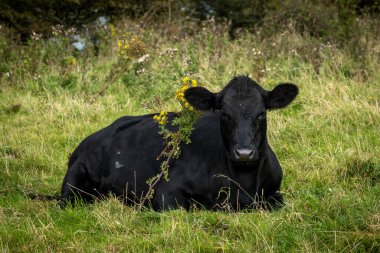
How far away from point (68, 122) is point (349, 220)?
17.7 ft

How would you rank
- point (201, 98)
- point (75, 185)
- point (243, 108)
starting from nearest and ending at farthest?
1. point (243, 108)
2. point (201, 98)
3. point (75, 185)

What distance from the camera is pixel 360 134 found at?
7723mm

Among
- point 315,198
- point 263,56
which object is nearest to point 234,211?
point 315,198

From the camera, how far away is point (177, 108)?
914 cm

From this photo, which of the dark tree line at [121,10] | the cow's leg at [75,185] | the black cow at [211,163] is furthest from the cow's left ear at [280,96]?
the dark tree line at [121,10]

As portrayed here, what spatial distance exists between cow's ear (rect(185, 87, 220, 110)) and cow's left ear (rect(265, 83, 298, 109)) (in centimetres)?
49

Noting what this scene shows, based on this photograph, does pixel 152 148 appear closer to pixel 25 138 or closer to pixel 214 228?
pixel 214 228

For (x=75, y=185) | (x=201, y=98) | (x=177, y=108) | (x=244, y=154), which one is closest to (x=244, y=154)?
(x=244, y=154)

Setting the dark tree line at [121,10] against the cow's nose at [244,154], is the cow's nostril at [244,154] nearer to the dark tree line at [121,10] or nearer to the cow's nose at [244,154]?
the cow's nose at [244,154]

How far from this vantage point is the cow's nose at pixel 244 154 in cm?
510

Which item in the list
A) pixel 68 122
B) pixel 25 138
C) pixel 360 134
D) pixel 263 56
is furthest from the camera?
pixel 263 56

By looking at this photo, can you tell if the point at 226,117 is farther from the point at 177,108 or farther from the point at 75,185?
the point at 177,108

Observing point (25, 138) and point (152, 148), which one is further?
point (25, 138)

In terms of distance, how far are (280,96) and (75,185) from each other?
2.27 metres
